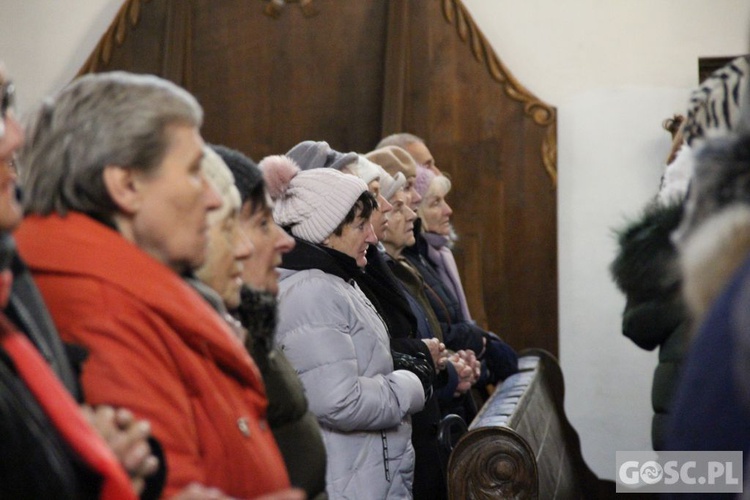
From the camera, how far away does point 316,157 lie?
3.72 m

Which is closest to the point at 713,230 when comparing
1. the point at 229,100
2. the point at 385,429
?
the point at 385,429

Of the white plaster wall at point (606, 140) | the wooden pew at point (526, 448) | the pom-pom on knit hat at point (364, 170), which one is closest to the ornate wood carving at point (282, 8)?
the white plaster wall at point (606, 140)

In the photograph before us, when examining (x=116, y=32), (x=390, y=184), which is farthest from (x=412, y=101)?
(x=390, y=184)

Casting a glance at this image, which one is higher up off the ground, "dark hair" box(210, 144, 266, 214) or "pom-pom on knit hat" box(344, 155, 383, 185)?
"dark hair" box(210, 144, 266, 214)

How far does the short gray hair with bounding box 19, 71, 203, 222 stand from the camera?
1742 millimetres

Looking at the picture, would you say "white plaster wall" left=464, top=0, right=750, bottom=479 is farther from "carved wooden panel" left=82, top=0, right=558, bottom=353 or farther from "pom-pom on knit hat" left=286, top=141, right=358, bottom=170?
"pom-pom on knit hat" left=286, top=141, right=358, bottom=170

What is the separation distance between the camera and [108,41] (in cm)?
715

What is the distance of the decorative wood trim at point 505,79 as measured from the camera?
6.78 m

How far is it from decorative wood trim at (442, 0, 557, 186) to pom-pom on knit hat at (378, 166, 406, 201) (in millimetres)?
2534

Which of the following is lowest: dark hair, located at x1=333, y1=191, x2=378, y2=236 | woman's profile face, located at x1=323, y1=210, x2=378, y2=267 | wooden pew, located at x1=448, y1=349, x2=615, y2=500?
wooden pew, located at x1=448, y1=349, x2=615, y2=500

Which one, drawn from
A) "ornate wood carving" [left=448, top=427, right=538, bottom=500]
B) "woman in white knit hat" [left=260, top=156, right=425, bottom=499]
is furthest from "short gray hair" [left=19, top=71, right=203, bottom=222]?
"ornate wood carving" [left=448, top=427, right=538, bottom=500]

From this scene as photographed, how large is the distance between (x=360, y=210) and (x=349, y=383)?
0.59 metres

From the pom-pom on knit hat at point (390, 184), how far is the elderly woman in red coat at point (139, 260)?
2.48m

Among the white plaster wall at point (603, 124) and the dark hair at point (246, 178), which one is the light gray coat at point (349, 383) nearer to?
the dark hair at point (246, 178)
